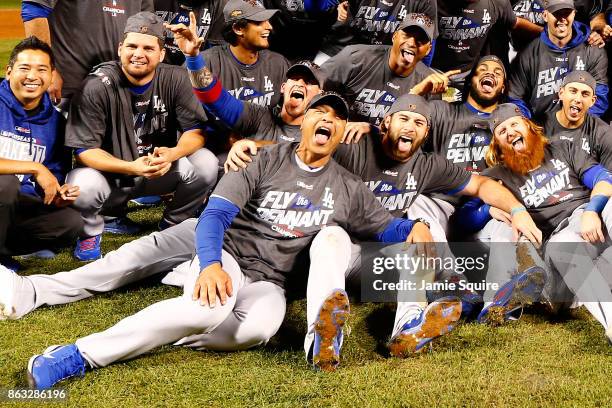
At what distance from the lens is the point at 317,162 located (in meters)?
3.90

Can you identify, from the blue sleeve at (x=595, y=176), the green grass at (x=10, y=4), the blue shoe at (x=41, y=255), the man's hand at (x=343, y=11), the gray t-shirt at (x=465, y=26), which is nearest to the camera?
the blue sleeve at (x=595, y=176)

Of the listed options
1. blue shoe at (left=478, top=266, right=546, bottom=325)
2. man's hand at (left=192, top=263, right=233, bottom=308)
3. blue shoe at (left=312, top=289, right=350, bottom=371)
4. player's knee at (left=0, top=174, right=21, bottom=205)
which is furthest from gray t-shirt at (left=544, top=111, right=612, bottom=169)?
player's knee at (left=0, top=174, right=21, bottom=205)

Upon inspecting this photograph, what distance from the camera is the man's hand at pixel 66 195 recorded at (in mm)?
4676

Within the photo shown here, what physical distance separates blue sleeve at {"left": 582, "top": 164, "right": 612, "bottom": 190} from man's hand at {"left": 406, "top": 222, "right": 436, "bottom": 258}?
128cm

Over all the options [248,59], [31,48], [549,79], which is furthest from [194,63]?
[549,79]

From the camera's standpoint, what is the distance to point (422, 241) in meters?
3.77

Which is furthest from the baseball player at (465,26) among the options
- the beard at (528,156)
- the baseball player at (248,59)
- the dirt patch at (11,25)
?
the dirt patch at (11,25)

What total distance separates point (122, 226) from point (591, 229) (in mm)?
3103

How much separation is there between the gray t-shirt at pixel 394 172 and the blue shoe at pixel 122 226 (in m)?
1.84

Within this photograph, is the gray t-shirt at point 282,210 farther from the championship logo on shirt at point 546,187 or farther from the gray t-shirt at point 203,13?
the gray t-shirt at point 203,13

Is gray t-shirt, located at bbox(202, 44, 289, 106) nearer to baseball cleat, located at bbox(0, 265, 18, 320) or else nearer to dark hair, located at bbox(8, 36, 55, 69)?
dark hair, located at bbox(8, 36, 55, 69)

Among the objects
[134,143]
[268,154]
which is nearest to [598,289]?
[268,154]

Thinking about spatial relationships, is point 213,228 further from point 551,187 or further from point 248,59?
point 551,187

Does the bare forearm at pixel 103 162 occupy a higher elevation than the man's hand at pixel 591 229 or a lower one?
higher
